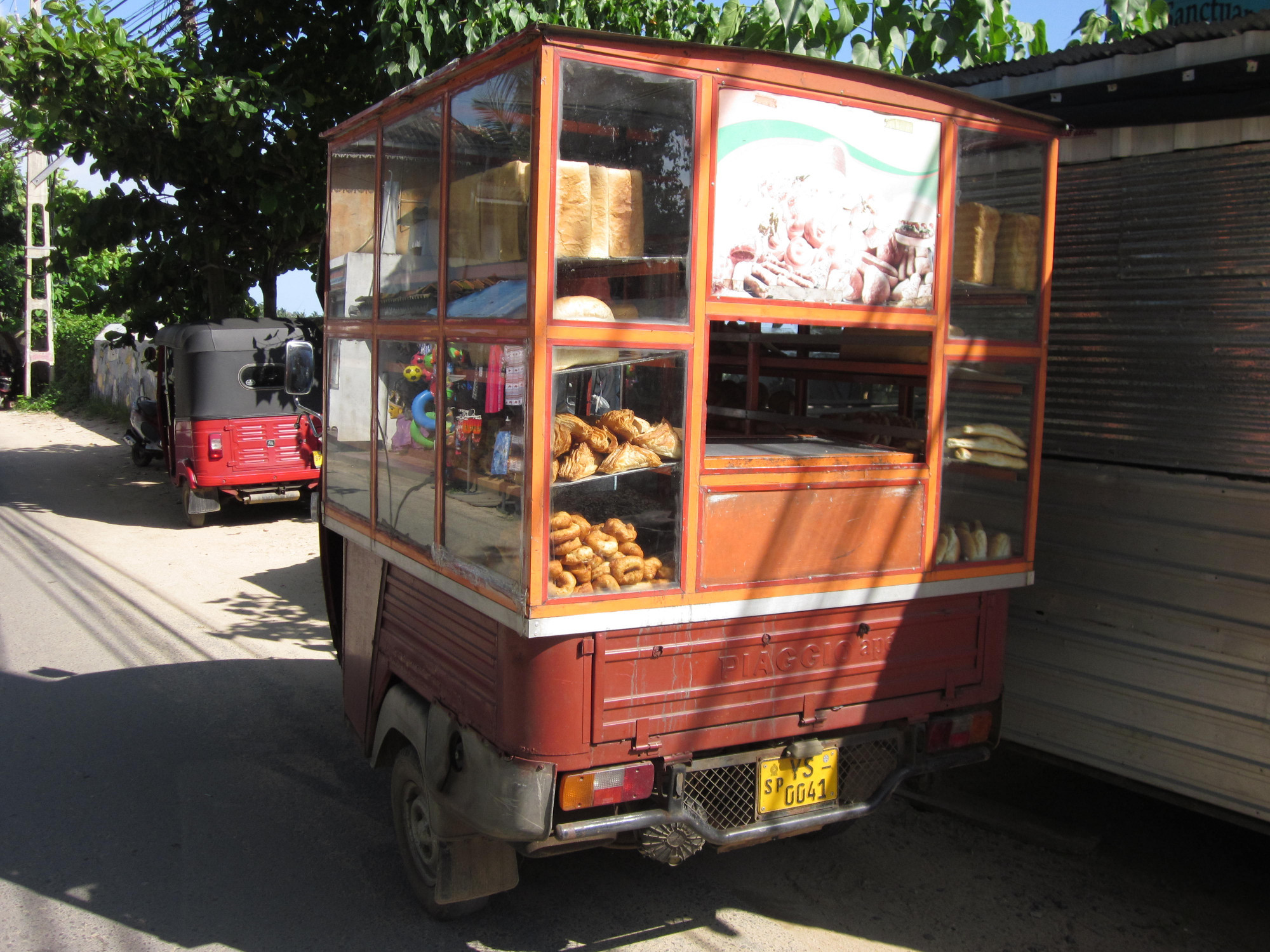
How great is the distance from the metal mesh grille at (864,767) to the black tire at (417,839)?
53.4 inches

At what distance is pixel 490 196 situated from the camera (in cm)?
312

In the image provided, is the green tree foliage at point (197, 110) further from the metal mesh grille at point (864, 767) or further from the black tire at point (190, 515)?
the metal mesh grille at point (864, 767)

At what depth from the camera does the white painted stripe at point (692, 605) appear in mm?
2854

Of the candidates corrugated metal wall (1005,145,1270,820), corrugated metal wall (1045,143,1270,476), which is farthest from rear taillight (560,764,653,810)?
corrugated metal wall (1045,143,1270,476)

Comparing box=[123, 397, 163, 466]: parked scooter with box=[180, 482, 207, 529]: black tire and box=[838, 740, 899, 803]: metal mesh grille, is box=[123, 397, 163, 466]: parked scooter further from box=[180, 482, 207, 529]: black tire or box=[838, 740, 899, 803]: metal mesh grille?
box=[838, 740, 899, 803]: metal mesh grille

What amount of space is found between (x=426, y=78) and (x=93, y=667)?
4.98m

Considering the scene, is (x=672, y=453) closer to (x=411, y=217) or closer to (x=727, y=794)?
(x=727, y=794)

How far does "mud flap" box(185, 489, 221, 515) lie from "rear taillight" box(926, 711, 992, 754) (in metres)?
9.90

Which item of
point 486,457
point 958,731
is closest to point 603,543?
point 486,457

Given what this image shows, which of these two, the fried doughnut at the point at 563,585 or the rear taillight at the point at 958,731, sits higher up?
the fried doughnut at the point at 563,585

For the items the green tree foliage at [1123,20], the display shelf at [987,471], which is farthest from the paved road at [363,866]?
the green tree foliage at [1123,20]

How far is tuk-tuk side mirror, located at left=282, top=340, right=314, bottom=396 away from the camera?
183 inches

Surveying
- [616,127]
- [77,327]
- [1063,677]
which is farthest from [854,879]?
[77,327]

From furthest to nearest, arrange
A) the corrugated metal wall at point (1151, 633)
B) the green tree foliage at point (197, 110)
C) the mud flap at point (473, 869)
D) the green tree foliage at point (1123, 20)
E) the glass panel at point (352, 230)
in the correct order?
the green tree foliage at point (197, 110)
the green tree foliage at point (1123, 20)
the glass panel at point (352, 230)
the corrugated metal wall at point (1151, 633)
the mud flap at point (473, 869)
